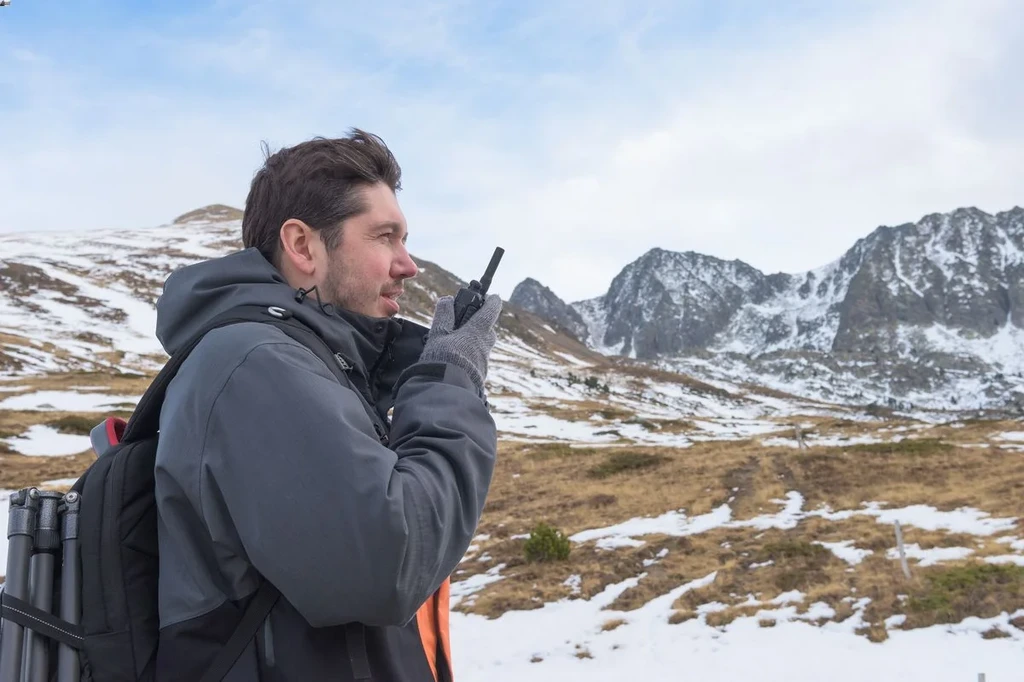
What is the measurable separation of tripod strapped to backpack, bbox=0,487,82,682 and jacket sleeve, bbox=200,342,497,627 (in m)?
0.47

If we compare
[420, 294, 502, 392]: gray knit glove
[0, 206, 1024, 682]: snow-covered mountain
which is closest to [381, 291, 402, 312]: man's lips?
[420, 294, 502, 392]: gray knit glove

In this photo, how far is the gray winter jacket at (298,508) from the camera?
1682 millimetres

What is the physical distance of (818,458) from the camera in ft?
102

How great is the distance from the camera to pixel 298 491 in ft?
5.53

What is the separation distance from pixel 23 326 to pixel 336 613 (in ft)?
328

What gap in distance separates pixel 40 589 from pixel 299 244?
1.26 m

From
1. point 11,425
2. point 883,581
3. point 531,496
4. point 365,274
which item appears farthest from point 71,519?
point 11,425

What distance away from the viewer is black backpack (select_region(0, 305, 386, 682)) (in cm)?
179

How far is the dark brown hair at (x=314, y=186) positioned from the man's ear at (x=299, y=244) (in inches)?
1.3

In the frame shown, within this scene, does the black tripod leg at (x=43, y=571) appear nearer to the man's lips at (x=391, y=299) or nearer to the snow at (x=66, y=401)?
the man's lips at (x=391, y=299)

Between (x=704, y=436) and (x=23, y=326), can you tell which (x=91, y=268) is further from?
(x=704, y=436)

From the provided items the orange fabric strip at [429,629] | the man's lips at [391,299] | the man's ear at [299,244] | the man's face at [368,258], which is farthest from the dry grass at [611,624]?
the man's ear at [299,244]

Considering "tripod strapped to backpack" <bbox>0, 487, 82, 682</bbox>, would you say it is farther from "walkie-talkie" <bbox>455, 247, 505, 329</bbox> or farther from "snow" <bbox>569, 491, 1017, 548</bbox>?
"snow" <bbox>569, 491, 1017, 548</bbox>

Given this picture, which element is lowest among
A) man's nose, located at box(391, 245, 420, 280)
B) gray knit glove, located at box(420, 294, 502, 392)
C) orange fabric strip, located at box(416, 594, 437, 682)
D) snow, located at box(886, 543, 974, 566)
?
snow, located at box(886, 543, 974, 566)
